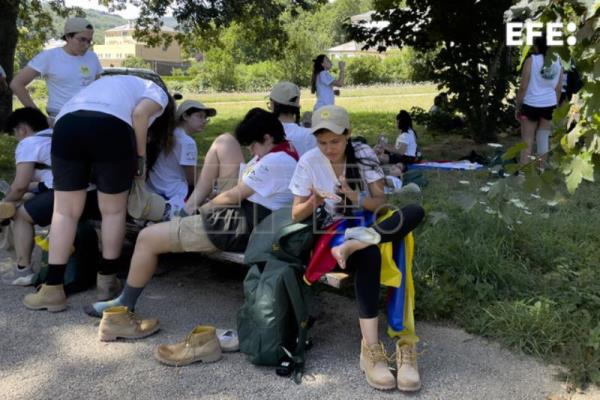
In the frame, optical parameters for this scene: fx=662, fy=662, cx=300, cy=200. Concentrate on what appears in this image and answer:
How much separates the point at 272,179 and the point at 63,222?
1.36 metres

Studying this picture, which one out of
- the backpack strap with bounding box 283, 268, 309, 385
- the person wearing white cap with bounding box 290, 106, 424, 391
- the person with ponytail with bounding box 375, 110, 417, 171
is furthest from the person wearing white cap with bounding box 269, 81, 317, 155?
the person with ponytail with bounding box 375, 110, 417, 171

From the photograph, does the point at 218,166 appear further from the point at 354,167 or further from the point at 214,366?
the point at 214,366

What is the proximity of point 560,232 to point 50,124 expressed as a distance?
4.10 metres

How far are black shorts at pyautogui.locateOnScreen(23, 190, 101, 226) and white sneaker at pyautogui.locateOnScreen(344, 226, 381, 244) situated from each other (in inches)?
78.7

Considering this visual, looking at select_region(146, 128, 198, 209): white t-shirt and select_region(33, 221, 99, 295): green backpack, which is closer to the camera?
select_region(33, 221, 99, 295): green backpack

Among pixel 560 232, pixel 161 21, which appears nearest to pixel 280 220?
pixel 560 232

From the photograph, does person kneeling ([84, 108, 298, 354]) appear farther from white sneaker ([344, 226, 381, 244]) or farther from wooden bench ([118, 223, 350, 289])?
white sneaker ([344, 226, 381, 244])

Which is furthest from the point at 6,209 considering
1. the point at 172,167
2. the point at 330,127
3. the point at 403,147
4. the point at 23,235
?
the point at 403,147

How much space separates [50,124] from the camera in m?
5.29

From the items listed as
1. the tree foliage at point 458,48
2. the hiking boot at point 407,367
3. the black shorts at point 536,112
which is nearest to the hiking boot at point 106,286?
the hiking boot at point 407,367

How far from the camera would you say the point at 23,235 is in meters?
4.63

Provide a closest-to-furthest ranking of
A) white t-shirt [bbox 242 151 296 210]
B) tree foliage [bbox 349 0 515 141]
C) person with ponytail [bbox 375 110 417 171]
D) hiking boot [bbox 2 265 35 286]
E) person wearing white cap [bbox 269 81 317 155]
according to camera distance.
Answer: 1. white t-shirt [bbox 242 151 296 210]
2. hiking boot [bbox 2 265 35 286]
3. person wearing white cap [bbox 269 81 317 155]
4. person with ponytail [bbox 375 110 417 171]
5. tree foliage [bbox 349 0 515 141]

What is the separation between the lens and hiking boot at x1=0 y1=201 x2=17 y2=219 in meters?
4.52

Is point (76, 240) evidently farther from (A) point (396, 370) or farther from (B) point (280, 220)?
(A) point (396, 370)
